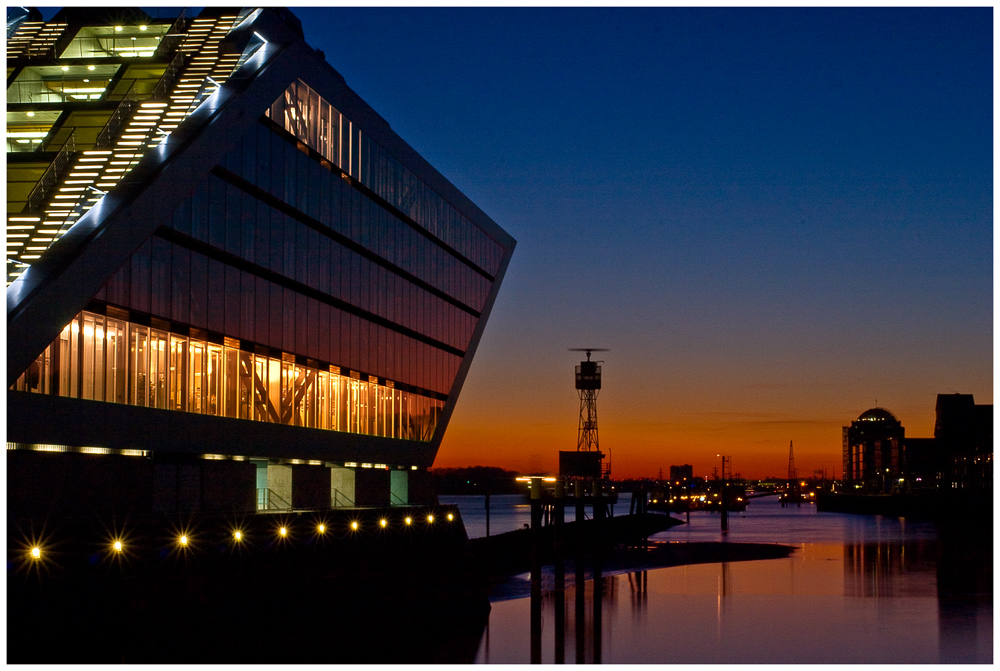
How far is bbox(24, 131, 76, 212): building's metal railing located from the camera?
35.2 m

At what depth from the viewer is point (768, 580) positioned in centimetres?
5959

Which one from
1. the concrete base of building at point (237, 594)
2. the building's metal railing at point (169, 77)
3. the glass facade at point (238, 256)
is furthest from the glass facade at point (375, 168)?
the concrete base of building at point (237, 594)

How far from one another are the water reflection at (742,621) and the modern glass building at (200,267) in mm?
12302

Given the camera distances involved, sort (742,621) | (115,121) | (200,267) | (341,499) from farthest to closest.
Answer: (341,499) → (742,621) → (200,267) → (115,121)

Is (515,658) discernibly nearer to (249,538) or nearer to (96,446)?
(249,538)

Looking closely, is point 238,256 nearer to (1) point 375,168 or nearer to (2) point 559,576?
(1) point 375,168

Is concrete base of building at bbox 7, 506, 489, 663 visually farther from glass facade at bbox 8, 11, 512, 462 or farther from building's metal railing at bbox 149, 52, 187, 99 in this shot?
building's metal railing at bbox 149, 52, 187, 99

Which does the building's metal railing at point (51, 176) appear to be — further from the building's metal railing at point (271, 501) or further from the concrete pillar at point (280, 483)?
the concrete pillar at point (280, 483)

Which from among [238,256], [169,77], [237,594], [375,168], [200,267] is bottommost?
[237,594]

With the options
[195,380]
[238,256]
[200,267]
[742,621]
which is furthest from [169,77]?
[742,621]

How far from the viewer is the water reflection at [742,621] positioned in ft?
118

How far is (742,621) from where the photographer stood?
142 feet

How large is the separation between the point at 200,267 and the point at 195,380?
421 centimetres

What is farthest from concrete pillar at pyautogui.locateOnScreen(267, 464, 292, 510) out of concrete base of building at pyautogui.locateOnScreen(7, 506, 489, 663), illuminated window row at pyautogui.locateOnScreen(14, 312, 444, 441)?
concrete base of building at pyautogui.locateOnScreen(7, 506, 489, 663)
